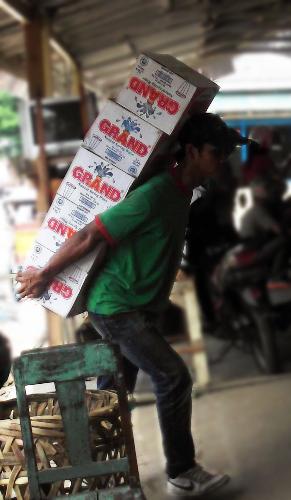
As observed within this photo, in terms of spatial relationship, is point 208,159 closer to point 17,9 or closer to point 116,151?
point 116,151

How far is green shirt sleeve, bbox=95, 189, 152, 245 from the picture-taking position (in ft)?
9.05

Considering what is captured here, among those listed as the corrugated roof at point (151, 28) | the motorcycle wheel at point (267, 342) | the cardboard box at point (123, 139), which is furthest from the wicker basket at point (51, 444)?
the corrugated roof at point (151, 28)

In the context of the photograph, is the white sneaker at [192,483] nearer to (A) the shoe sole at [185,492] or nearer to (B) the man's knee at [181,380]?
(A) the shoe sole at [185,492]

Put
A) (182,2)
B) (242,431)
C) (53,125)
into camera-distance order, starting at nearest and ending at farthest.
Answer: (242,431), (53,125), (182,2)

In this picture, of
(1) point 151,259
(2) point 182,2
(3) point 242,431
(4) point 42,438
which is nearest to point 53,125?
(2) point 182,2

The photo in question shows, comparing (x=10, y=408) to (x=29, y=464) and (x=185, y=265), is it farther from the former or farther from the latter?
(x=185, y=265)

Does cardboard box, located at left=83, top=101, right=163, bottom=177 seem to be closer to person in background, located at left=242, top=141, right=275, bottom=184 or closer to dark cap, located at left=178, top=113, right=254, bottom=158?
dark cap, located at left=178, top=113, right=254, bottom=158

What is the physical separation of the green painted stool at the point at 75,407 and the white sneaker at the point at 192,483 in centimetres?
95

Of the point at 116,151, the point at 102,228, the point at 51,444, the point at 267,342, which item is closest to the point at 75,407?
the point at 51,444

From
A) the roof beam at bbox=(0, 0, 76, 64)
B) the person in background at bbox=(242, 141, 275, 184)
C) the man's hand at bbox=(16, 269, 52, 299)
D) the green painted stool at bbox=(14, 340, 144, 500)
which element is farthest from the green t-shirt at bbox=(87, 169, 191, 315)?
the person in background at bbox=(242, 141, 275, 184)

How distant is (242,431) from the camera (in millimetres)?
4504

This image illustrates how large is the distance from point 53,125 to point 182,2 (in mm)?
2272

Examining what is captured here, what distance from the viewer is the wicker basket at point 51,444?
2.61 m

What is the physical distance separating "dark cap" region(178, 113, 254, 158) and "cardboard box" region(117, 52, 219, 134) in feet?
0.59
